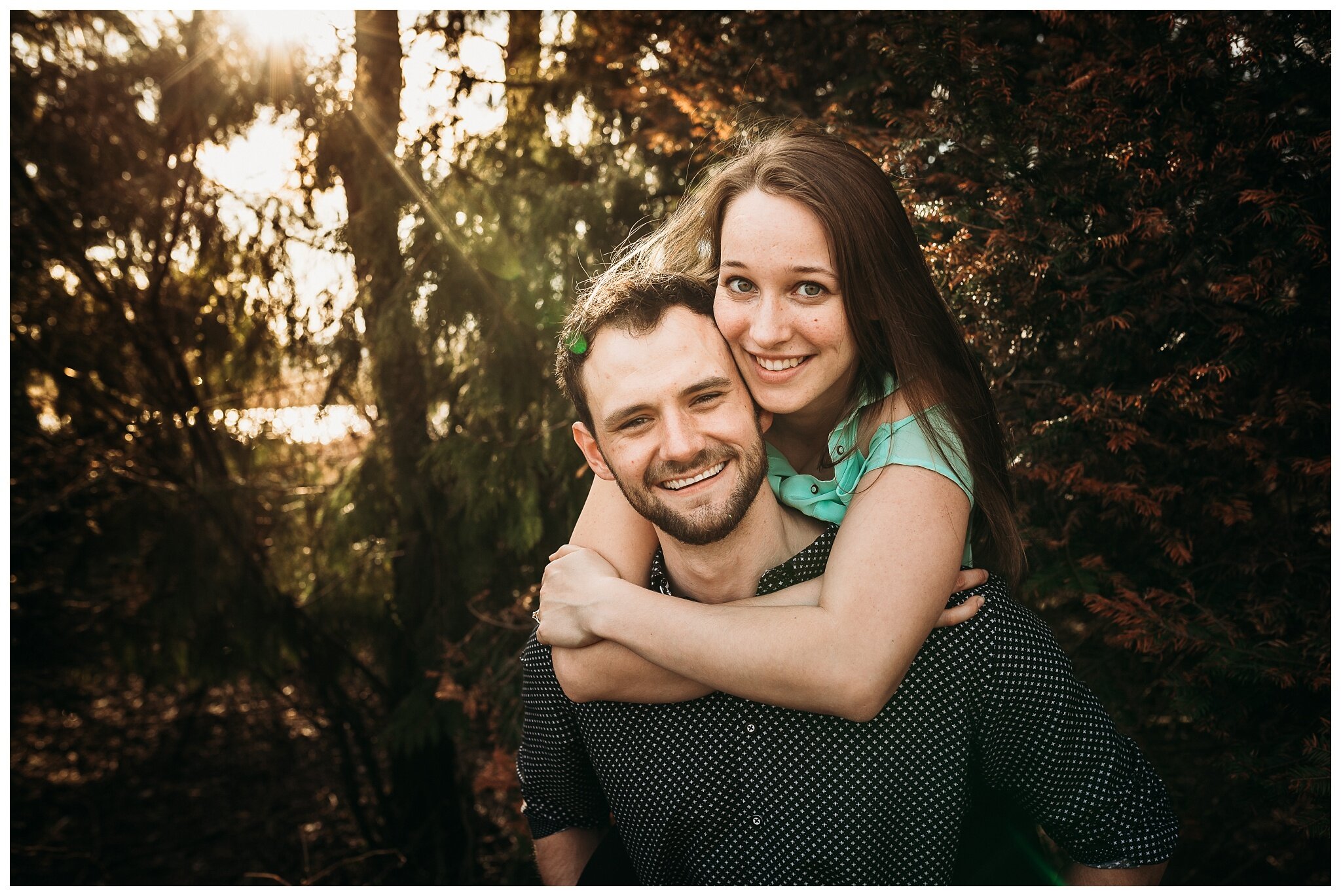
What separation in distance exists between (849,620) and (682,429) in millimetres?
528

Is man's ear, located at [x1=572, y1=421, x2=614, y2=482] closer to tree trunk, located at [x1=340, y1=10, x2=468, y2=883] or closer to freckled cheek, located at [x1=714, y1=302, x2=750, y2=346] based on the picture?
freckled cheek, located at [x1=714, y1=302, x2=750, y2=346]

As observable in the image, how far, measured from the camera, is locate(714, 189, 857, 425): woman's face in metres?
1.90

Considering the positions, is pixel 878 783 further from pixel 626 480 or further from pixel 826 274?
pixel 826 274

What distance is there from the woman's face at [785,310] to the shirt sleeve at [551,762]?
876mm

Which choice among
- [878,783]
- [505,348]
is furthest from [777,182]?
[505,348]

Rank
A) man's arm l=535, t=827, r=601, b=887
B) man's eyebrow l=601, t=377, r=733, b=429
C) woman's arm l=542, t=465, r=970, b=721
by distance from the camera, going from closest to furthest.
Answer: woman's arm l=542, t=465, r=970, b=721, man's eyebrow l=601, t=377, r=733, b=429, man's arm l=535, t=827, r=601, b=887

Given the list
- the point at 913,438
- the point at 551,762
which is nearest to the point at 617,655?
the point at 551,762

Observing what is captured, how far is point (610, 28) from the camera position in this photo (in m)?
3.32

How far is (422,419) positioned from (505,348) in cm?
71

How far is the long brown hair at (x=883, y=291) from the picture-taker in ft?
6.26

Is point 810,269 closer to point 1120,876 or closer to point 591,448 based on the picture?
point 591,448

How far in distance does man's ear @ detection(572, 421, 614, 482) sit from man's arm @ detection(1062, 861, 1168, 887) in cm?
133

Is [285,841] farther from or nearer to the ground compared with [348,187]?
nearer to the ground

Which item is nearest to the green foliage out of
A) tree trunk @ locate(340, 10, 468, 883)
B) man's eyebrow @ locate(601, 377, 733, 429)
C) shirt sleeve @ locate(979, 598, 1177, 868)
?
shirt sleeve @ locate(979, 598, 1177, 868)
